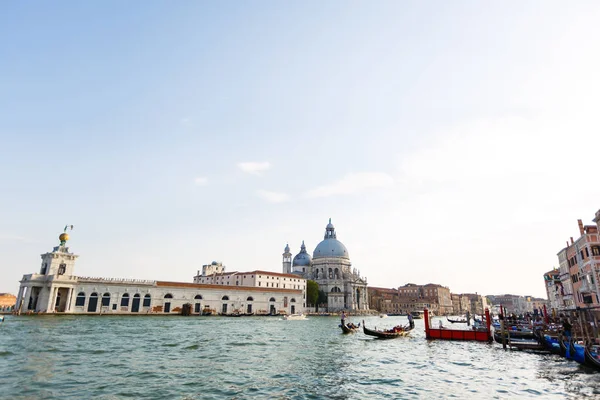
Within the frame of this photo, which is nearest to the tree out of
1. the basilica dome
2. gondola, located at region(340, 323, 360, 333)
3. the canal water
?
the basilica dome

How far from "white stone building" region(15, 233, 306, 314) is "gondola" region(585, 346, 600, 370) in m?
58.6

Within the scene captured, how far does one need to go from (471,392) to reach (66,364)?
15693 mm

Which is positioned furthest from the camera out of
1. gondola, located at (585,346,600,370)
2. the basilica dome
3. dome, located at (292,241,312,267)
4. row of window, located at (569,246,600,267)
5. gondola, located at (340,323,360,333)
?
dome, located at (292,241,312,267)

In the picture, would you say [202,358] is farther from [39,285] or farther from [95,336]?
[39,285]

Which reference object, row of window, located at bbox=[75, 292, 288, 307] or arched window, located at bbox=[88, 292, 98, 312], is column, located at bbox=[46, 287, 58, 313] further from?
arched window, located at bbox=[88, 292, 98, 312]

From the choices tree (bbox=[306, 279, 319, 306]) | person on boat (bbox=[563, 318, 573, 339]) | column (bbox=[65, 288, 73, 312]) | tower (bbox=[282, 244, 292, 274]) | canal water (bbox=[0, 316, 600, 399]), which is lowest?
canal water (bbox=[0, 316, 600, 399])

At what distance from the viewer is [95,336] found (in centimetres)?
2658

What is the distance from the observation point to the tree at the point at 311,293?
98.9m

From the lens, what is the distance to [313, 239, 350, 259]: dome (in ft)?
372

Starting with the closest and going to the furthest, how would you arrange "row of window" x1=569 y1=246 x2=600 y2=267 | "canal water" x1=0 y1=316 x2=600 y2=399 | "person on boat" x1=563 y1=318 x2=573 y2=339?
"canal water" x1=0 y1=316 x2=600 y2=399, "person on boat" x1=563 y1=318 x2=573 y2=339, "row of window" x1=569 y1=246 x2=600 y2=267

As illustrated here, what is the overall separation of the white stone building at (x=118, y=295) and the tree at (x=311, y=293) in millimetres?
20939

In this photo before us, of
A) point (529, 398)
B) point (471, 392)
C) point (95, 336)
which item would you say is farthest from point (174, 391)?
point (95, 336)

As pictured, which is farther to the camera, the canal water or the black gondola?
the black gondola

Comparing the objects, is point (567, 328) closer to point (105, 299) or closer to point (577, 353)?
point (577, 353)
